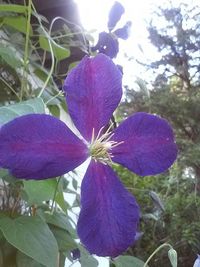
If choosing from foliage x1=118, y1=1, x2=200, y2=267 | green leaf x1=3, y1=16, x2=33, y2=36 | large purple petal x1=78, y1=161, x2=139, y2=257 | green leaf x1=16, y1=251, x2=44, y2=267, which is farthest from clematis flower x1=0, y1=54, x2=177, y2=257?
foliage x1=118, y1=1, x2=200, y2=267

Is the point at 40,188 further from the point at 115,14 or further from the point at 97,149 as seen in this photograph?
the point at 115,14

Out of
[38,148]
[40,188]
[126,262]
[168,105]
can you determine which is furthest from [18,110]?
[168,105]

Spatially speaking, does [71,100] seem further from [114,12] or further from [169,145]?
[114,12]

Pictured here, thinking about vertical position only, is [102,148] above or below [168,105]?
above

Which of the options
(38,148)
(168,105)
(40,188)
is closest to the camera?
(38,148)

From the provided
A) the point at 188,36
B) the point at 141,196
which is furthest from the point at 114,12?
the point at 188,36

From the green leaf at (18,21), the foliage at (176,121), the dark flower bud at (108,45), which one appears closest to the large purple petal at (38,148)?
the dark flower bud at (108,45)

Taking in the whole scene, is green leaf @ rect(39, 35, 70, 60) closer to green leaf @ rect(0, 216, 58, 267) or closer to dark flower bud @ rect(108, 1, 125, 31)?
dark flower bud @ rect(108, 1, 125, 31)
